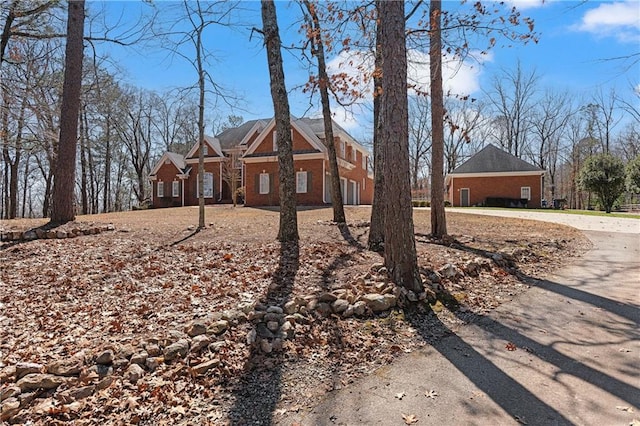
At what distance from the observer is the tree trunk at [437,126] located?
748 centimetres

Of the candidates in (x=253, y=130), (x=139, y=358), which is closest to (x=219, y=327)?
(x=139, y=358)

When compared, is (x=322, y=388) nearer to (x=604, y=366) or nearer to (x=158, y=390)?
(x=158, y=390)

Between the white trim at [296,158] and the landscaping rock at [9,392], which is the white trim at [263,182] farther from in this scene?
the landscaping rock at [9,392]

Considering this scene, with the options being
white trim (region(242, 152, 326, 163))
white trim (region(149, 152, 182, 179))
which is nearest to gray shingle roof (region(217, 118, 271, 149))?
white trim (region(149, 152, 182, 179))

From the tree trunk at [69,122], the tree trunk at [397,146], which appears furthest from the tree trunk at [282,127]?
the tree trunk at [69,122]

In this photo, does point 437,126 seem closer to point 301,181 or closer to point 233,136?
point 301,181

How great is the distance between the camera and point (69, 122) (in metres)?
8.94

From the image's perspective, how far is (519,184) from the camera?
89.3 ft

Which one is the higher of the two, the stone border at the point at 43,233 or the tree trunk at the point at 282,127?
the tree trunk at the point at 282,127

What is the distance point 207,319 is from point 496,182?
93.7ft

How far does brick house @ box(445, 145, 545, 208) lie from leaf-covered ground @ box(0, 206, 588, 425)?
22665 millimetres

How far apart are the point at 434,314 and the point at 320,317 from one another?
138cm

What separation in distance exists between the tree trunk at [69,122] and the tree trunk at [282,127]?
534 centimetres

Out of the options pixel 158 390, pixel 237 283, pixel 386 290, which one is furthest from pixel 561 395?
pixel 237 283
